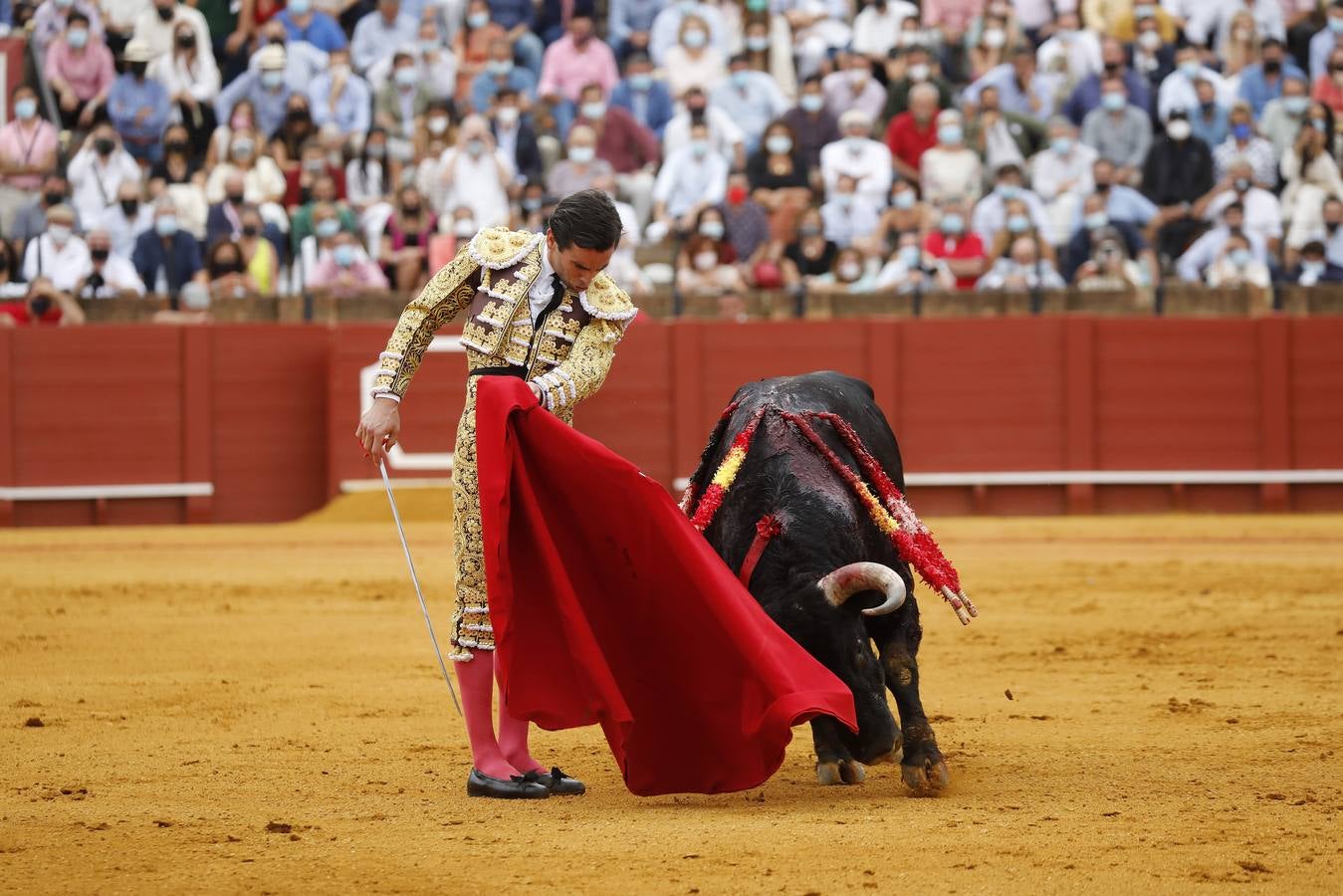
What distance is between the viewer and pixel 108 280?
38.3 feet

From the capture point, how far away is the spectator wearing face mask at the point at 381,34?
13352mm

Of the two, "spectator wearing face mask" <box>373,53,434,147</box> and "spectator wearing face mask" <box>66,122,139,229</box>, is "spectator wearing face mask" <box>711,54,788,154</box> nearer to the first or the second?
"spectator wearing face mask" <box>373,53,434,147</box>

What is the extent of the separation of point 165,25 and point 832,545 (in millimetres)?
10324

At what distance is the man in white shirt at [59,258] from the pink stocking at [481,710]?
8324mm

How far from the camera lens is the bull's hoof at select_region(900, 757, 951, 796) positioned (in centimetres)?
392

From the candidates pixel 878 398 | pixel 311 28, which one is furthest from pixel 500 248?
pixel 311 28

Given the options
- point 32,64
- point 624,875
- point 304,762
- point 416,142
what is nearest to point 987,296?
point 416,142

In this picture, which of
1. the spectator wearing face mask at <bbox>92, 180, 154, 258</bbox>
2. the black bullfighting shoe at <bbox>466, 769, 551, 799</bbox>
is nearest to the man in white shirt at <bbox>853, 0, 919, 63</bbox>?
the spectator wearing face mask at <bbox>92, 180, 154, 258</bbox>

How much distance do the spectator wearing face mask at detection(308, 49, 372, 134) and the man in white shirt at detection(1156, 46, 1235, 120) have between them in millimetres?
5391

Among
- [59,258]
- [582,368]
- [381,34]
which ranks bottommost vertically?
[582,368]

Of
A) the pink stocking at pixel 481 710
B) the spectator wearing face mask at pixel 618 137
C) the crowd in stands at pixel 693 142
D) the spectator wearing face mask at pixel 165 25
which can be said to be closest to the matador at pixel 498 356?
the pink stocking at pixel 481 710

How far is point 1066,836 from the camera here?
3.42 metres

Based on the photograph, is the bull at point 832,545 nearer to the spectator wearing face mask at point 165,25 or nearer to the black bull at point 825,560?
the black bull at point 825,560

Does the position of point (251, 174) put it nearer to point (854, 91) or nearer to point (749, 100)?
point (749, 100)
